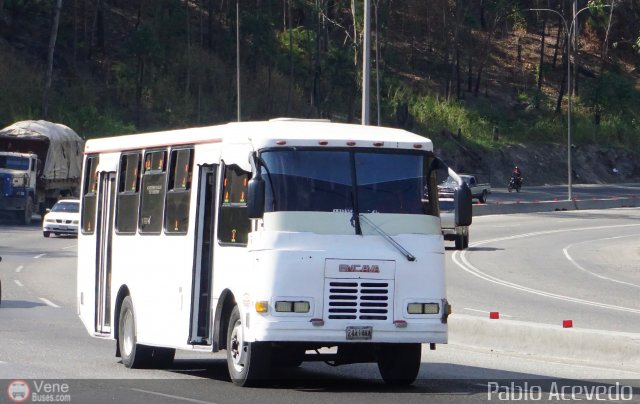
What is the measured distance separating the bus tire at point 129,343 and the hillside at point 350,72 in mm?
51962

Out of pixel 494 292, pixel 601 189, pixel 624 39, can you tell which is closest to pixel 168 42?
pixel 601 189

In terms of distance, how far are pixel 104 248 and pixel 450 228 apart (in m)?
24.4

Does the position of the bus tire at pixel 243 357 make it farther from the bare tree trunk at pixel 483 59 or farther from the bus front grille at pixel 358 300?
the bare tree trunk at pixel 483 59

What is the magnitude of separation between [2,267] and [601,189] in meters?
58.2

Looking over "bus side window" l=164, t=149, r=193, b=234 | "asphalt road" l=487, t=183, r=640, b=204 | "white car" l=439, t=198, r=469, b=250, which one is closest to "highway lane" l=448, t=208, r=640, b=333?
"white car" l=439, t=198, r=469, b=250

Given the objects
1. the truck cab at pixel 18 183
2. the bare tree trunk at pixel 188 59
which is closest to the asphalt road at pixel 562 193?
the bare tree trunk at pixel 188 59

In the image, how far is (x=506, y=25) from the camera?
10769 cm

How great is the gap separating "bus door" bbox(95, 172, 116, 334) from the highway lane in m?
7.79

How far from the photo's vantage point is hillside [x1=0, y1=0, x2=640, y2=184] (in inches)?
2943

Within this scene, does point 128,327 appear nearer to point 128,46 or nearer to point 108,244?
point 108,244

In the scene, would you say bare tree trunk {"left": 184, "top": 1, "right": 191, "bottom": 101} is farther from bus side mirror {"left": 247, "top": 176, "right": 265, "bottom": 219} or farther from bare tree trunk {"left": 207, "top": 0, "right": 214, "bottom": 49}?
bus side mirror {"left": 247, "top": 176, "right": 265, "bottom": 219}

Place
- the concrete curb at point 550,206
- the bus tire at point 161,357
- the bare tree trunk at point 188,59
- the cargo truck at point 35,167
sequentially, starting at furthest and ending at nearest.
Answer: the bare tree trunk at point 188,59, the concrete curb at point 550,206, the cargo truck at point 35,167, the bus tire at point 161,357

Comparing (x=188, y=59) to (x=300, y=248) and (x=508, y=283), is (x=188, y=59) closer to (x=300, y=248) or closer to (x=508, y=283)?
(x=508, y=283)

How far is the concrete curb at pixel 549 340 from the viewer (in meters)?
13.8
